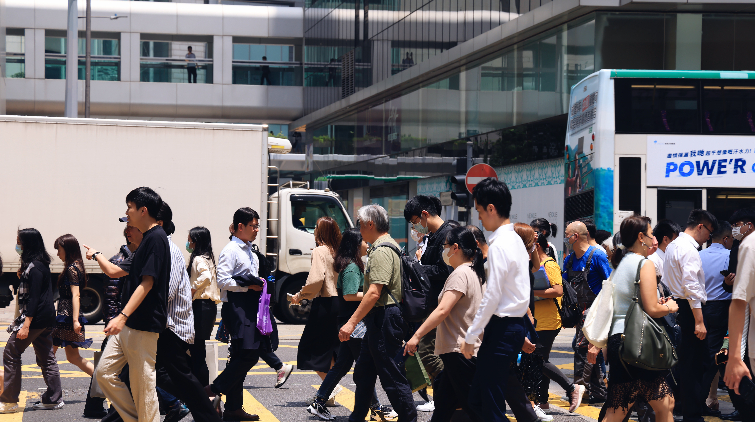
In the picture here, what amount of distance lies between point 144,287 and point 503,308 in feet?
7.06

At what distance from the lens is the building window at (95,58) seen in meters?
40.9

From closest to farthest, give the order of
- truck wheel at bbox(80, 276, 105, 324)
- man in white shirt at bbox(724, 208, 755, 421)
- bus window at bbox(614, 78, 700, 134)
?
1. man in white shirt at bbox(724, 208, 755, 421)
2. bus window at bbox(614, 78, 700, 134)
3. truck wheel at bbox(80, 276, 105, 324)

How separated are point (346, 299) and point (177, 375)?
1.58 m

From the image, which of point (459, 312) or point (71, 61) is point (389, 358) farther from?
point (71, 61)

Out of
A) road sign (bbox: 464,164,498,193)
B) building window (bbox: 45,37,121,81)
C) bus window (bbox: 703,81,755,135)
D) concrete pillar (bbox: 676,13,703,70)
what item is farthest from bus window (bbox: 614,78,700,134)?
building window (bbox: 45,37,121,81)

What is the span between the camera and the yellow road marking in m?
7.67

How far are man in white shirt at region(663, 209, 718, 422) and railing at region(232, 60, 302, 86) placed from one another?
36.5 m

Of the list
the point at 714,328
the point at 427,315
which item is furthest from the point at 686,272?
the point at 427,315

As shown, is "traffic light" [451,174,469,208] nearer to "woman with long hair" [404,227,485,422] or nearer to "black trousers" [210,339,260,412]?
"black trousers" [210,339,260,412]

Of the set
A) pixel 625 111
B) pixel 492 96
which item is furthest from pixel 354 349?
pixel 492 96

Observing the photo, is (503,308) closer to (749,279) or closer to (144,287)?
(749,279)

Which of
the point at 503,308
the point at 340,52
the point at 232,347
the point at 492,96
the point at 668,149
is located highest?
the point at 340,52

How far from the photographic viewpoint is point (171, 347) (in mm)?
6035

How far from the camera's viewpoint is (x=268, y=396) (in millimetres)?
8516
